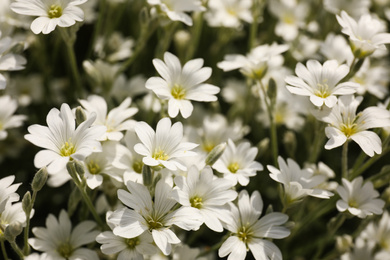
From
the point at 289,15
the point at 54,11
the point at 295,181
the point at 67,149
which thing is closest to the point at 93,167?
the point at 67,149

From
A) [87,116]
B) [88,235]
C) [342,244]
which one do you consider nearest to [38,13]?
[87,116]

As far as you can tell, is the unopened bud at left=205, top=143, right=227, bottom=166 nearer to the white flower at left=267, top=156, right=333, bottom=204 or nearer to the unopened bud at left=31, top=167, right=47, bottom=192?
the white flower at left=267, top=156, right=333, bottom=204

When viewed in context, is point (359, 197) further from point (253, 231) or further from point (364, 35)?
point (364, 35)

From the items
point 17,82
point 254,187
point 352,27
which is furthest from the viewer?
point 17,82

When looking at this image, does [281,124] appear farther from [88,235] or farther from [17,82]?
[17,82]

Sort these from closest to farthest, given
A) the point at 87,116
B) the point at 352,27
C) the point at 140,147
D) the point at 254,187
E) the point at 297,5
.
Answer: the point at 140,147
the point at 87,116
the point at 352,27
the point at 254,187
the point at 297,5

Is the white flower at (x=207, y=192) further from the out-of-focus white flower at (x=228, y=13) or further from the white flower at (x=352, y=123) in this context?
the out-of-focus white flower at (x=228, y=13)

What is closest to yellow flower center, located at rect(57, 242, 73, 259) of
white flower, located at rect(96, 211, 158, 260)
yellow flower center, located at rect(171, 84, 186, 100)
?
white flower, located at rect(96, 211, 158, 260)

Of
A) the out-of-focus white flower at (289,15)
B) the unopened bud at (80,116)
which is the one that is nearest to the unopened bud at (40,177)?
the unopened bud at (80,116)
